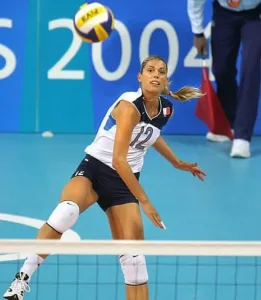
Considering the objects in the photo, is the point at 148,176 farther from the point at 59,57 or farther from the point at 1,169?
the point at 59,57

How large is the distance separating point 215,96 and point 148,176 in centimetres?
172

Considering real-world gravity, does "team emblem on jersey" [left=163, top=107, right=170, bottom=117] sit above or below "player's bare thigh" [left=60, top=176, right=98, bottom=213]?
above

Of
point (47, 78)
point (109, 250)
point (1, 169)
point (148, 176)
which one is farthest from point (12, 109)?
point (109, 250)

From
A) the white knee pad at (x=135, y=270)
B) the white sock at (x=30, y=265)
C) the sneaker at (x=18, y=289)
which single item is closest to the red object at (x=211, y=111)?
the white knee pad at (x=135, y=270)

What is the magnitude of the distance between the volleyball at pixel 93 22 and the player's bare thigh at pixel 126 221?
3.65 meters

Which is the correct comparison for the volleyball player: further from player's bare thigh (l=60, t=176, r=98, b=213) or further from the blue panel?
the blue panel

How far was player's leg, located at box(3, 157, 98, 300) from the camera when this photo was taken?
15.6 feet

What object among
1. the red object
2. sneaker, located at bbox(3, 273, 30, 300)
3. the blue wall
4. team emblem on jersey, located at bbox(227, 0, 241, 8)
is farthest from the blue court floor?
team emblem on jersey, located at bbox(227, 0, 241, 8)

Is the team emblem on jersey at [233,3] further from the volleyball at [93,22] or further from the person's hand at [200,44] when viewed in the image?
the volleyball at [93,22]

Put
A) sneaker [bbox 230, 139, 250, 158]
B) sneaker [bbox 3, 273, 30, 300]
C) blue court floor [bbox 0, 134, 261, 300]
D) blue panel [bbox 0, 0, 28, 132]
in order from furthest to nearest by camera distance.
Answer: blue panel [bbox 0, 0, 28, 132]
sneaker [bbox 230, 139, 250, 158]
blue court floor [bbox 0, 134, 261, 300]
sneaker [bbox 3, 273, 30, 300]

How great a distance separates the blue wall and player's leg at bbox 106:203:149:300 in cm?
449

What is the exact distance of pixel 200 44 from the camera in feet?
29.6

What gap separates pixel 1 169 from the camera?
26.8 ft

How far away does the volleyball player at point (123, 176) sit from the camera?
4.80 meters
